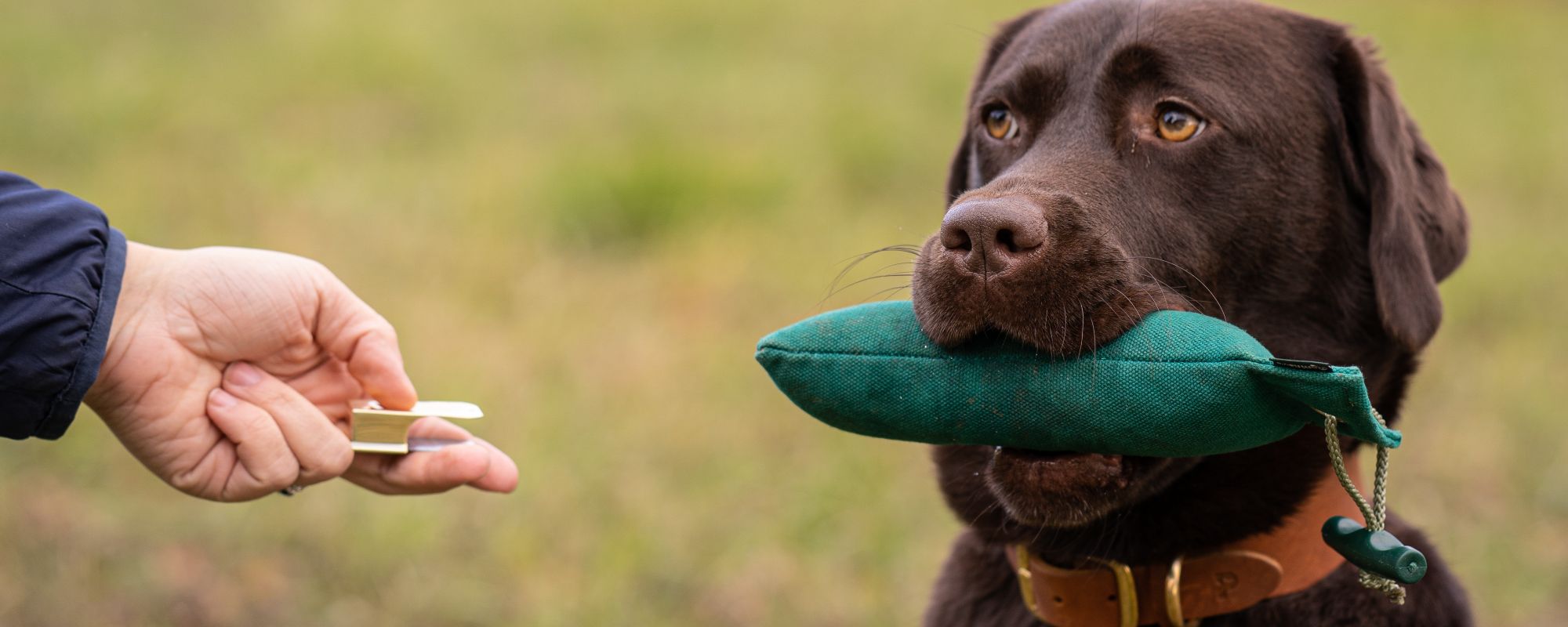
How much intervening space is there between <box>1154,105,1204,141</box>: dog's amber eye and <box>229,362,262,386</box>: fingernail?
1.75 meters

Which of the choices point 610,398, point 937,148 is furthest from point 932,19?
point 610,398

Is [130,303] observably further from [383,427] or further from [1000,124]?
[1000,124]

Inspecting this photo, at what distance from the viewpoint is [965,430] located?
2059 millimetres

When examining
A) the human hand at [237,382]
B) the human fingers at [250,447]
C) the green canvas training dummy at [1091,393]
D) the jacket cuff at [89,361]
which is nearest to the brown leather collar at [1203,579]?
the green canvas training dummy at [1091,393]

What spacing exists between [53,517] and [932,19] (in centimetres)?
992

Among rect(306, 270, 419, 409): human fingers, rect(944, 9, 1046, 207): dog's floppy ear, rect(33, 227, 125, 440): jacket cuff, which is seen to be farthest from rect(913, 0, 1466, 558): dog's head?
rect(33, 227, 125, 440): jacket cuff

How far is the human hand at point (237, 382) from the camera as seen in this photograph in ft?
7.67

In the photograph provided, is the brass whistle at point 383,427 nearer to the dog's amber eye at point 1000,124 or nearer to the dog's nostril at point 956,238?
the dog's nostril at point 956,238

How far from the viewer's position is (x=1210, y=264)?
2488mm

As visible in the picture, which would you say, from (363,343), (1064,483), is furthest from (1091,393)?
(363,343)

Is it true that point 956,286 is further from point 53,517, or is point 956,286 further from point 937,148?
point 937,148

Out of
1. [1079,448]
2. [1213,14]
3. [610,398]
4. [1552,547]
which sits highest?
[1213,14]

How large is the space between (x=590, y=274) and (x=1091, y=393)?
462 cm

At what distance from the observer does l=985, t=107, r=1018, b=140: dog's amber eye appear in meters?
2.86
